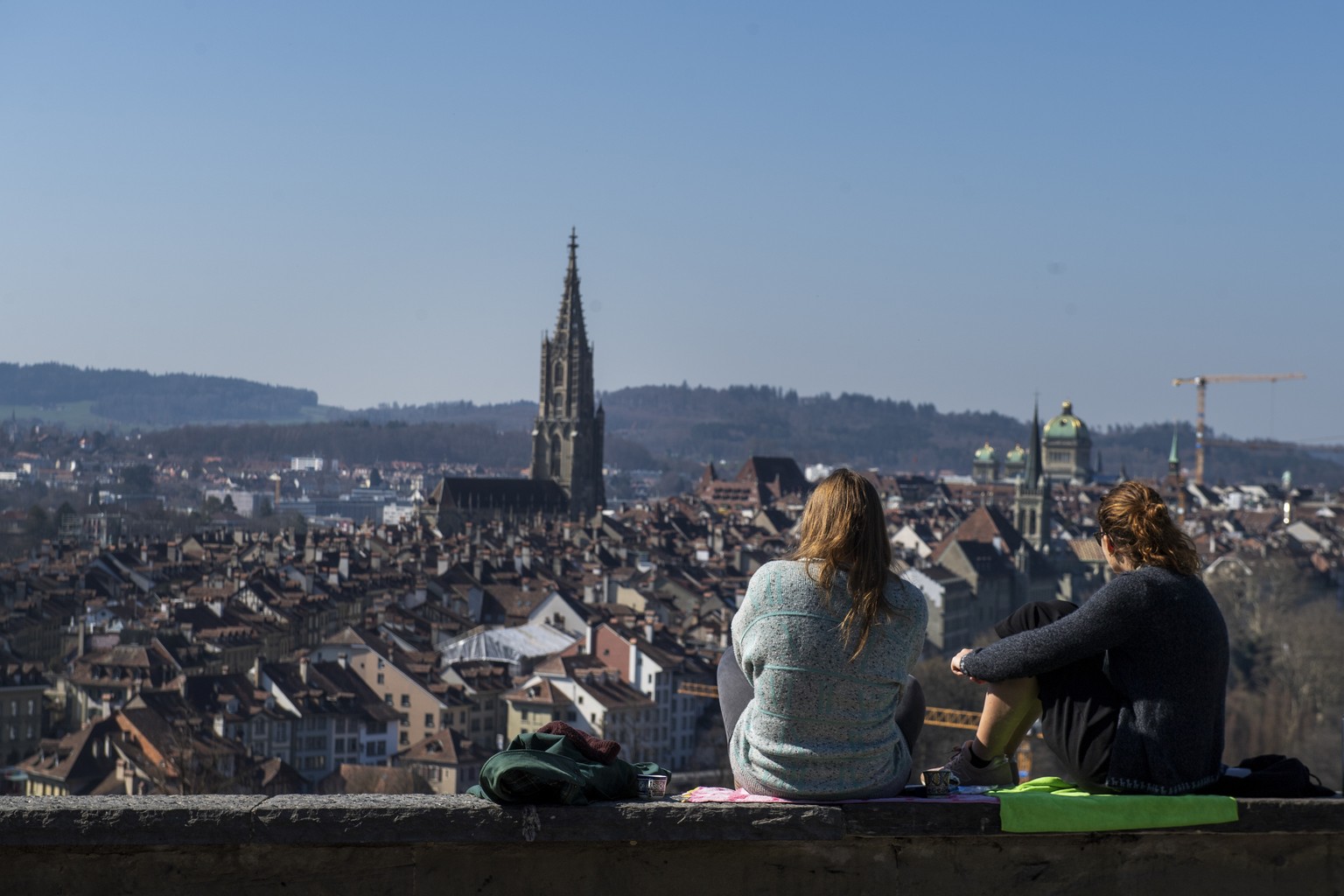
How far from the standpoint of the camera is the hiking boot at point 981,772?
407 cm

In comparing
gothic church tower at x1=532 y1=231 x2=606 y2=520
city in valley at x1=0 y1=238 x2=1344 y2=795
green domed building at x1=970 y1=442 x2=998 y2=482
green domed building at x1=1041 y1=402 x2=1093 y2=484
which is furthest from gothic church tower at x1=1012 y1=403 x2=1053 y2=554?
green domed building at x1=970 y1=442 x2=998 y2=482

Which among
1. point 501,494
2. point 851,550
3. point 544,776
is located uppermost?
point 851,550

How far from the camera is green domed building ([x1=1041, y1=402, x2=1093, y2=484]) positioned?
148 meters

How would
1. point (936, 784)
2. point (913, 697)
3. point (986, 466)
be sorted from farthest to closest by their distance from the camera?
point (986, 466) → point (913, 697) → point (936, 784)

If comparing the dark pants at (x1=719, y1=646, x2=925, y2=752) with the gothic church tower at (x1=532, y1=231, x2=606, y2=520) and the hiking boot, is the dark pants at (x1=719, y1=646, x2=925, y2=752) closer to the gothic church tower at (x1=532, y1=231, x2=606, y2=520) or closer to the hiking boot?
the hiking boot

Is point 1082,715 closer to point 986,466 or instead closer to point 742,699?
point 742,699

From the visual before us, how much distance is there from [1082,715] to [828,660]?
23.9 inches

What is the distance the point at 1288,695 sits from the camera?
4572 cm

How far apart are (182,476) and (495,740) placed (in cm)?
11990

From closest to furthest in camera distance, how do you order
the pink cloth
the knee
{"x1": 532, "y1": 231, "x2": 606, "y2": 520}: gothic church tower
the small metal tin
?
the pink cloth, the small metal tin, the knee, {"x1": 532, "y1": 231, "x2": 606, "y2": 520}: gothic church tower

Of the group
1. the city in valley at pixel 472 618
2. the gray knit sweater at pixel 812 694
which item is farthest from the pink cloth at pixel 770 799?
the city in valley at pixel 472 618

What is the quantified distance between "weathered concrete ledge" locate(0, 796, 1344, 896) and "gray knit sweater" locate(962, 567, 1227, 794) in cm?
17

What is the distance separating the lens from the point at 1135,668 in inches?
152

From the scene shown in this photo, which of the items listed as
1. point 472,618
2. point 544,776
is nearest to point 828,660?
point 544,776
